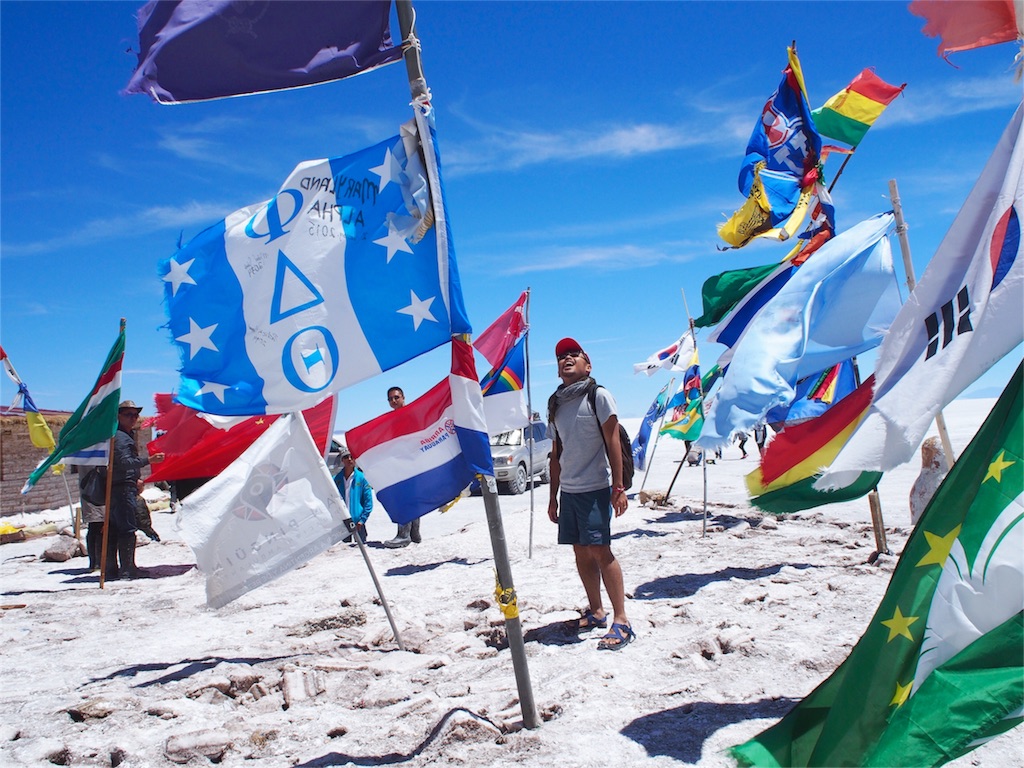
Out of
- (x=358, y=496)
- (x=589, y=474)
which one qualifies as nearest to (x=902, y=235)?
(x=589, y=474)

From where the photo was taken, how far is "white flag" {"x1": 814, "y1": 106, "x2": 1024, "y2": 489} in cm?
218

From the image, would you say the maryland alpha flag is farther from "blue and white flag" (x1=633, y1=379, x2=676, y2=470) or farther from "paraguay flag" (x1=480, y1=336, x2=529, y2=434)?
"blue and white flag" (x1=633, y1=379, x2=676, y2=470)

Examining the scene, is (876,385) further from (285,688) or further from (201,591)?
(201,591)

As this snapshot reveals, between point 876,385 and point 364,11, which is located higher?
point 364,11

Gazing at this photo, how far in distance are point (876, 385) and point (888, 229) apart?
1.91 m

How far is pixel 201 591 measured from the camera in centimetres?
805

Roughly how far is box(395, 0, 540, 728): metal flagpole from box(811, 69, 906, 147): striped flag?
4390mm

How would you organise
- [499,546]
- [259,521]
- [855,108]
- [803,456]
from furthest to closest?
[855,108]
[259,521]
[499,546]
[803,456]

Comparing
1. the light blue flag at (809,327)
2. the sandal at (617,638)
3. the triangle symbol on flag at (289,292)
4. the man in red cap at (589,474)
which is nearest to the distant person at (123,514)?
the triangle symbol on flag at (289,292)

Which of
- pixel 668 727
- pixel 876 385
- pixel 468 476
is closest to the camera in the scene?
pixel 876 385

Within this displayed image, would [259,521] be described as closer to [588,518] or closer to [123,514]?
[588,518]

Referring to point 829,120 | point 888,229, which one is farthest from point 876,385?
point 829,120

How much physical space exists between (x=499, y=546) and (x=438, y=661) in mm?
1662

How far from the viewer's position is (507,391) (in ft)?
28.3
